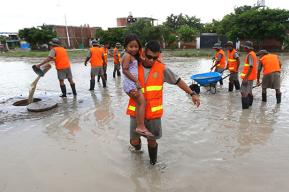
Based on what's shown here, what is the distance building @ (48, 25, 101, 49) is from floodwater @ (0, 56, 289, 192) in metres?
51.1

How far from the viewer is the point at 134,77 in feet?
12.8

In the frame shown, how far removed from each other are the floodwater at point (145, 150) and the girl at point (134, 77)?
808 millimetres

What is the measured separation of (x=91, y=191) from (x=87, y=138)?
6.60 ft

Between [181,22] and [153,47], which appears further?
[181,22]

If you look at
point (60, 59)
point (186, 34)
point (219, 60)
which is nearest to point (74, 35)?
point (186, 34)

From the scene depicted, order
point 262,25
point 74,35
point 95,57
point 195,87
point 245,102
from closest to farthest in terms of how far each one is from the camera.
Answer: point 245,102
point 195,87
point 95,57
point 262,25
point 74,35

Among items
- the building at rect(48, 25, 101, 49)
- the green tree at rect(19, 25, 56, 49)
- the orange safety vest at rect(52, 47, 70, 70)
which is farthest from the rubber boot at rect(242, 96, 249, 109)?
the building at rect(48, 25, 101, 49)

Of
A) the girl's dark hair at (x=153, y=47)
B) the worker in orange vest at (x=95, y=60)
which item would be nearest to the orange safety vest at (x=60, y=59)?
the worker in orange vest at (x=95, y=60)

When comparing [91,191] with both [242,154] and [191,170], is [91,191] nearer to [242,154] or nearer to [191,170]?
[191,170]

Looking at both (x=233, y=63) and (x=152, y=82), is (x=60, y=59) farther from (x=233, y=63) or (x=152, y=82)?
(x=152, y=82)

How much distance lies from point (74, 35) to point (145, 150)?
58609mm

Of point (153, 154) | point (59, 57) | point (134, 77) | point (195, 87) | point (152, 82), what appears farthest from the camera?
point (195, 87)

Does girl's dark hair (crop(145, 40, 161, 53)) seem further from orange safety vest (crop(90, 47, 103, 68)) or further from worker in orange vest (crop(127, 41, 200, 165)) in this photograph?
orange safety vest (crop(90, 47, 103, 68))

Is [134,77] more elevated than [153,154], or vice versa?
[134,77]
